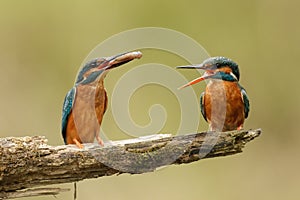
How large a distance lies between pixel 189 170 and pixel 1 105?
212 cm

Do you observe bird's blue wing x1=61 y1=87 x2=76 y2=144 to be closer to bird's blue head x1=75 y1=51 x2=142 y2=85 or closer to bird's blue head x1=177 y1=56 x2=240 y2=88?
bird's blue head x1=75 y1=51 x2=142 y2=85

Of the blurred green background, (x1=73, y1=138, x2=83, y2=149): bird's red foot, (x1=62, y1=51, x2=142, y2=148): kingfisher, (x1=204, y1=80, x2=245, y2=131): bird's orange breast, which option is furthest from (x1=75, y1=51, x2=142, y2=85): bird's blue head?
the blurred green background

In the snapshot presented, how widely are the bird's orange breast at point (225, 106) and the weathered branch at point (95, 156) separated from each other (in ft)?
1.28

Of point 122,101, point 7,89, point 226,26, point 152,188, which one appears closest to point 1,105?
point 7,89

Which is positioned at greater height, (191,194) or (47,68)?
(47,68)

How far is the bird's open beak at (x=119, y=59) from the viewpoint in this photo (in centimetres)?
304

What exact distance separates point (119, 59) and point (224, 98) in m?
0.63

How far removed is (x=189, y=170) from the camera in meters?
7.30

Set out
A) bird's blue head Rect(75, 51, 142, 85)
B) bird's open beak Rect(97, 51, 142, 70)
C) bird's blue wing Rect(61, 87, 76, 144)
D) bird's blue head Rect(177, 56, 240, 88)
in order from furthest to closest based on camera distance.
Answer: bird's blue wing Rect(61, 87, 76, 144), bird's blue head Rect(177, 56, 240, 88), bird's blue head Rect(75, 51, 142, 85), bird's open beak Rect(97, 51, 142, 70)

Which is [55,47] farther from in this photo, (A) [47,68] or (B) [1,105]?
(B) [1,105]

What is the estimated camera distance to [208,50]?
752cm

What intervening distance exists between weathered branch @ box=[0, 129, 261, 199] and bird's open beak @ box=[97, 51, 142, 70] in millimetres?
366

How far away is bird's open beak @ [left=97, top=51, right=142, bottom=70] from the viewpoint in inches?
119

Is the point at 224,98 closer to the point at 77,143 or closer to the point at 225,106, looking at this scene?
the point at 225,106
